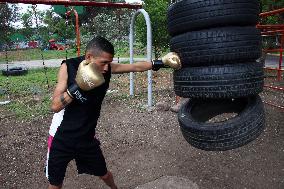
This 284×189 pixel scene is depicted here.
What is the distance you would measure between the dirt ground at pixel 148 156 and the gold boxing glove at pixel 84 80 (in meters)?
1.28

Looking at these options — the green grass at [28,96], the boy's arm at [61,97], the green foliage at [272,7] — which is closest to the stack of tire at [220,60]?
the boy's arm at [61,97]

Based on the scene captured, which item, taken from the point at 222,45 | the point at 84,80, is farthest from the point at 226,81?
the point at 84,80

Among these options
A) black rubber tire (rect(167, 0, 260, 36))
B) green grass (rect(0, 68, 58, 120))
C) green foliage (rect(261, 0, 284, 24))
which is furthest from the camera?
green foliage (rect(261, 0, 284, 24))

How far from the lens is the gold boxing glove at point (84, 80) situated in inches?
78.6

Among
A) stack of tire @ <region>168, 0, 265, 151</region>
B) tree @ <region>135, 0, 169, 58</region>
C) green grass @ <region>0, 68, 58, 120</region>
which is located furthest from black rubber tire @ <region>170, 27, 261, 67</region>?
tree @ <region>135, 0, 169, 58</region>

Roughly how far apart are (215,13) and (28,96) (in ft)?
18.0

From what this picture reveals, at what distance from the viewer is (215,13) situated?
7.64 ft

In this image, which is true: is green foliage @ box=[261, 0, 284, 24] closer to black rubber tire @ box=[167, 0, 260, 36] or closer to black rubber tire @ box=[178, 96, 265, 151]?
black rubber tire @ box=[167, 0, 260, 36]

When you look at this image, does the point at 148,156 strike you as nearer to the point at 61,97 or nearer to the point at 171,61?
the point at 171,61

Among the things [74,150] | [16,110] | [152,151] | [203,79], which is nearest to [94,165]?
[74,150]

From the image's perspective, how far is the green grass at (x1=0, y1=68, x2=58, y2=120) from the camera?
5391 millimetres

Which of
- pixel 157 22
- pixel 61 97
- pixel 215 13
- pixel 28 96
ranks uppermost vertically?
pixel 157 22

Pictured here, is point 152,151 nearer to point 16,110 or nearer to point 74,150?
point 74,150

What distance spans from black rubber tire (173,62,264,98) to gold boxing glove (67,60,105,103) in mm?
840
